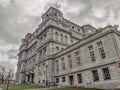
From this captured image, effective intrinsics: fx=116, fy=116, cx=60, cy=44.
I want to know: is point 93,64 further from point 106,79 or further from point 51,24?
point 51,24

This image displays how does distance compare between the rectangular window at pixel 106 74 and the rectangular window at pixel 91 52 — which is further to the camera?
the rectangular window at pixel 91 52

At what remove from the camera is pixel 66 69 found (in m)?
28.8

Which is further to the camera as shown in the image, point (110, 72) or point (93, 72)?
point (93, 72)

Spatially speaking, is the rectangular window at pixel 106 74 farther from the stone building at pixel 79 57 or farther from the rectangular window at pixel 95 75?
the rectangular window at pixel 95 75

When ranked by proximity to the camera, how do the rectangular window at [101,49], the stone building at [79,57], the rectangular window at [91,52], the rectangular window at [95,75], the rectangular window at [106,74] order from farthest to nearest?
the rectangular window at [91,52], the rectangular window at [95,75], the rectangular window at [101,49], the stone building at [79,57], the rectangular window at [106,74]

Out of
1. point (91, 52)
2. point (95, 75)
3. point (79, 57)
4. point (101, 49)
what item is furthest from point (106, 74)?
point (79, 57)

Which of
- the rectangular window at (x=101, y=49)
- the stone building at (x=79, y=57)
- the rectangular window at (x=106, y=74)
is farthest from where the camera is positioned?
the rectangular window at (x=101, y=49)

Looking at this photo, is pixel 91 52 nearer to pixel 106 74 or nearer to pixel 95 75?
pixel 95 75

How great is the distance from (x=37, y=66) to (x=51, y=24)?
15661 millimetres

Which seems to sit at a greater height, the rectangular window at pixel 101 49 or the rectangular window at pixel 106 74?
the rectangular window at pixel 101 49

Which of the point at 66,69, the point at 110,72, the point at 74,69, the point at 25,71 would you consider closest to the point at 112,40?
→ the point at 110,72

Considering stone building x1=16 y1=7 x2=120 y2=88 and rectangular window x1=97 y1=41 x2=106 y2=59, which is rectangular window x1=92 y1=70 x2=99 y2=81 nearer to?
stone building x1=16 y1=7 x2=120 y2=88

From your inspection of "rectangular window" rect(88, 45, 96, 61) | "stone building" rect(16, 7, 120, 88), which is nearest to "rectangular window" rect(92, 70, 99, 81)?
"stone building" rect(16, 7, 120, 88)

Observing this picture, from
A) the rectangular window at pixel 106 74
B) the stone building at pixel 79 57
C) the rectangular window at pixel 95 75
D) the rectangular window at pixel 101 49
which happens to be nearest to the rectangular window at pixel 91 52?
the stone building at pixel 79 57
